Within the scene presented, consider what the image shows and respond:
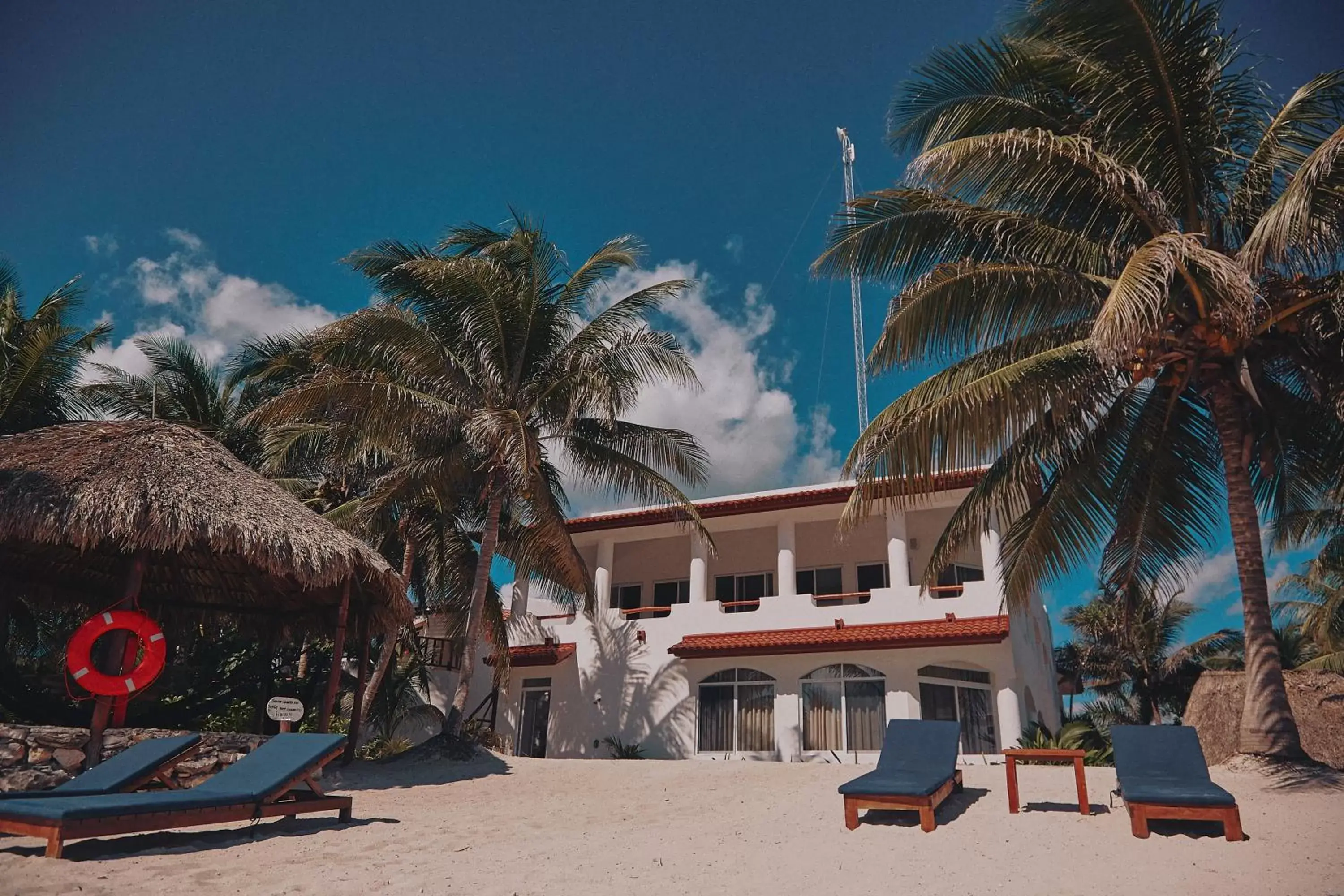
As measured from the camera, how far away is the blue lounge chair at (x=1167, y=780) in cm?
647

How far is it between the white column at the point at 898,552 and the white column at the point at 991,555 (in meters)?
1.51

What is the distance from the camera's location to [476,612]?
15031mm

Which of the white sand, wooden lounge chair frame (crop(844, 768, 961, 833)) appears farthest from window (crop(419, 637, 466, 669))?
wooden lounge chair frame (crop(844, 768, 961, 833))

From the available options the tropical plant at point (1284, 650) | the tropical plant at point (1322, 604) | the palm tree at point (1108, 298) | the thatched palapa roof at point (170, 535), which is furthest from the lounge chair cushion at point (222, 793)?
the tropical plant at point (1284, 650)

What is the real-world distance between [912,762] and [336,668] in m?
8.16

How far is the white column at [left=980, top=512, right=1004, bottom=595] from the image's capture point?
1650cm

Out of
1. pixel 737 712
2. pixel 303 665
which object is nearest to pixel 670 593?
pixel 737 712

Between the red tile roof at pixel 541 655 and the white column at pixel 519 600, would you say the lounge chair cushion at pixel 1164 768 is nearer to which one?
the red tile roof at pixel 541 655

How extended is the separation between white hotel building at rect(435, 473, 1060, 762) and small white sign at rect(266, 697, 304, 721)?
368 inches

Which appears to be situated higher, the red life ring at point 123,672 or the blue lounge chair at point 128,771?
the red life ring at point 123,672

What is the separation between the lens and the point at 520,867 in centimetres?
651

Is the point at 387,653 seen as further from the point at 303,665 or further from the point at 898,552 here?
the point at 898,552

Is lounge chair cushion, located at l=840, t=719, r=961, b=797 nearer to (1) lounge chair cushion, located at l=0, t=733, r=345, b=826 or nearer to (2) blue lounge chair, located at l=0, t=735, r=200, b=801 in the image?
(1) lounge chair cushion, located at l=0, t=733, r=345, b=826

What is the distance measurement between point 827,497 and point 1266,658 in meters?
10.2
